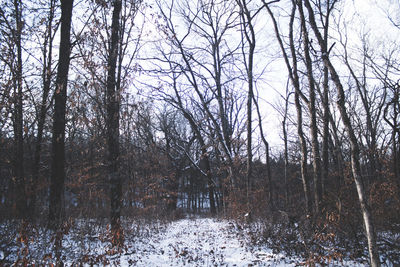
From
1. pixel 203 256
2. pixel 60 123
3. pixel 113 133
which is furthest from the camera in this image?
pixel 113 133

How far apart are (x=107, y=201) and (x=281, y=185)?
30.6m

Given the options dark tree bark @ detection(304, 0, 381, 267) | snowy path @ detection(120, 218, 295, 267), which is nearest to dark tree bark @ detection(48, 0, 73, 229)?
snowy path @ detection(120, 218, 295, 267)

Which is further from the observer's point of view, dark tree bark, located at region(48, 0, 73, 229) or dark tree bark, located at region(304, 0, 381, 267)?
dark tree bark, located at region(48, 0, 73, 229)

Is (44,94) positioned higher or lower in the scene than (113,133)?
higher

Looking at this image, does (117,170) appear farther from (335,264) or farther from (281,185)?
(281,185)

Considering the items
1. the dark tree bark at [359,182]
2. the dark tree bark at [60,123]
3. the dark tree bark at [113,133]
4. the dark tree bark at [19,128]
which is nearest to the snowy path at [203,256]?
the dark tree bark at [113,133]

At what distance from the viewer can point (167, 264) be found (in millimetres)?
5844

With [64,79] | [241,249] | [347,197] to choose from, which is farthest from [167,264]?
[64,79]

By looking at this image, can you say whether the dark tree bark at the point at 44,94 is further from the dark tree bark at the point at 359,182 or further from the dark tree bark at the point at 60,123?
the dark tree bark at the point at 359,182

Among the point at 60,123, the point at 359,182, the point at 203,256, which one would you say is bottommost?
the point at 203,256

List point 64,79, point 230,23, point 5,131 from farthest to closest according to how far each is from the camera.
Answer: point 230,23, point 5,131, point 64,79

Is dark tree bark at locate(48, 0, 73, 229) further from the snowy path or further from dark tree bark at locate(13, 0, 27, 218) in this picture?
the snowy path

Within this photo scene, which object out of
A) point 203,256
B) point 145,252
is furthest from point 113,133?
point 203,256

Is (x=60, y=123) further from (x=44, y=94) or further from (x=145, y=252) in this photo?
(x=145, y=252)
